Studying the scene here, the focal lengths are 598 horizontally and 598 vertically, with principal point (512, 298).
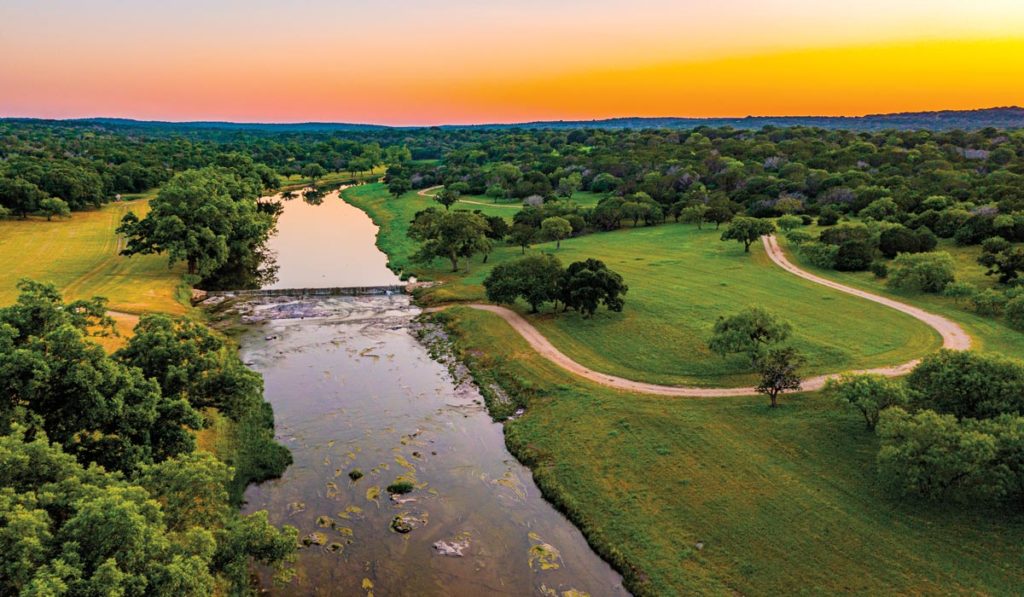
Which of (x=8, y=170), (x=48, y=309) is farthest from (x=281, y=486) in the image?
(x=8, y=170)

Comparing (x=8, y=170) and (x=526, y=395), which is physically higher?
(x=8, y=170)

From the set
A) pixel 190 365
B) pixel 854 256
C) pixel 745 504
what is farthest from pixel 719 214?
pixel 190 365

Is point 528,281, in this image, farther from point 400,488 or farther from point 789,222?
point 789,222

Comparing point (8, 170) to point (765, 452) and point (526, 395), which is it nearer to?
point (526, 395)

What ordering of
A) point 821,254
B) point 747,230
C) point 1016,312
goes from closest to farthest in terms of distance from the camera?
point 1016,312 → point 821,254 → point 747,230

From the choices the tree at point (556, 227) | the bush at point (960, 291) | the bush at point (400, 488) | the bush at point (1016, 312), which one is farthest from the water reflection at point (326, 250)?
the bush at point (1016, 312)

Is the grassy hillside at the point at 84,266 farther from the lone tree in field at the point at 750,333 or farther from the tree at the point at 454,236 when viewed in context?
the lone tree in field at the point at 750,333
